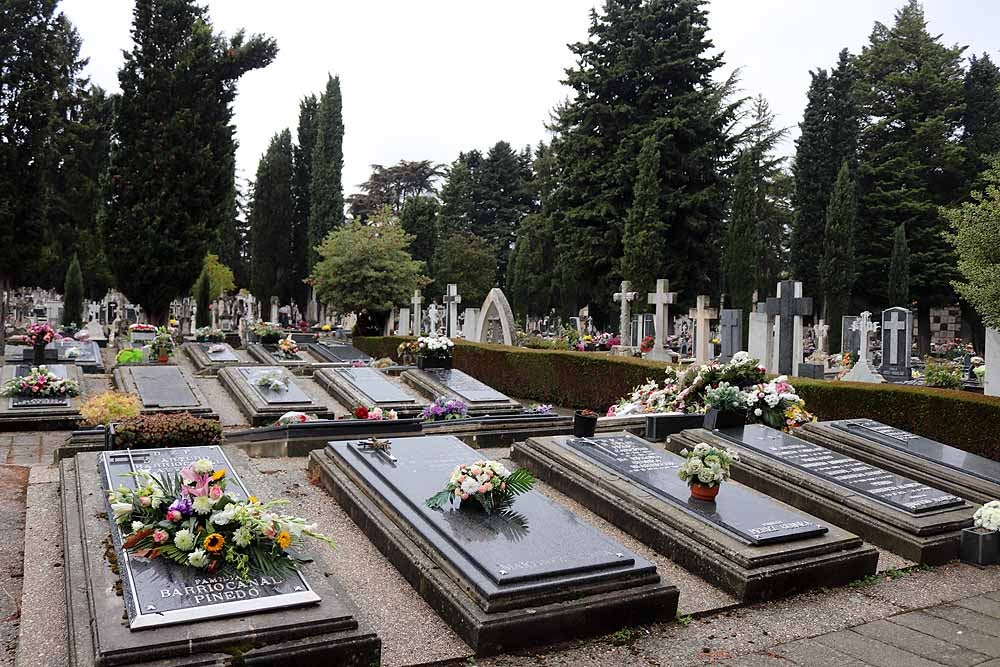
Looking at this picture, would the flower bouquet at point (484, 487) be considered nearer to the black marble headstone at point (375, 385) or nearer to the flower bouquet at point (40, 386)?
the black marble headstone at point (375, 385)

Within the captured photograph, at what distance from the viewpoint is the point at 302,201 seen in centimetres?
4466

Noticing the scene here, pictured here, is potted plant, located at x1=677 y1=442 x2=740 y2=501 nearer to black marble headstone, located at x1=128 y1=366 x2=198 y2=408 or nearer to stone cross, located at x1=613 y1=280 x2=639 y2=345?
black marble headstone, located at x1=128 y1=366 x2=198 y2=408

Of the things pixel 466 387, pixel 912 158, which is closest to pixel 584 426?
pixel 466 387

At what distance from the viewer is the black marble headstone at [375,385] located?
11.7 meters

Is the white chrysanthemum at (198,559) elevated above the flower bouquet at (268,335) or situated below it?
below

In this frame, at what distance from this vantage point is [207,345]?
18078 millimetres

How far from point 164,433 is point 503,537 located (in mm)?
3445

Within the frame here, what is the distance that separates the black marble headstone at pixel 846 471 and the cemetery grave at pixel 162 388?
25.0ft

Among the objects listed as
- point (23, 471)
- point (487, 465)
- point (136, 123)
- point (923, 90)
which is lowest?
point (23, 471)

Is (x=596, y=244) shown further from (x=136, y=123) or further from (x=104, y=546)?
(x=104, y=546)

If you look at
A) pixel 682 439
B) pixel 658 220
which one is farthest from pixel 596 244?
pixel 682 439

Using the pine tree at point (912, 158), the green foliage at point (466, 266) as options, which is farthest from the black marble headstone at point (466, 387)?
the green foliage at point (466, 266)

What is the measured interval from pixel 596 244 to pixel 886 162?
1611 cm

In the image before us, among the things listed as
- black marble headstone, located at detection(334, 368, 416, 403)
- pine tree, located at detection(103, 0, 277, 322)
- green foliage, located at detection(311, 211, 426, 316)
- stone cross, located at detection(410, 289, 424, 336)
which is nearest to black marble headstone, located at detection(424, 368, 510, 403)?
black marble headstone, located at detection(334, 368, 416, 403)
